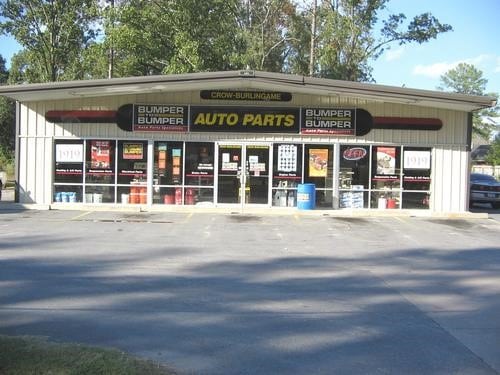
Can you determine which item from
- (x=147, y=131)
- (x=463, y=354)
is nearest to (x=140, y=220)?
(x=147, y=131)

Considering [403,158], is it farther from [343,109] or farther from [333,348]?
[333,348]

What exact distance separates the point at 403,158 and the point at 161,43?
1610 cm

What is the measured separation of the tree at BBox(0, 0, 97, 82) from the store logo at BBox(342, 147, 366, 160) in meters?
20.7

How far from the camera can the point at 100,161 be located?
846 inches

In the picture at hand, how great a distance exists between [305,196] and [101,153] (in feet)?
24.9

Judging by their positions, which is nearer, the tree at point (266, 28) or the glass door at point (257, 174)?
the glass door at point (257, 174)

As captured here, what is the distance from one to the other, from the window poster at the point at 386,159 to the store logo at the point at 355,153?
0.59 metres

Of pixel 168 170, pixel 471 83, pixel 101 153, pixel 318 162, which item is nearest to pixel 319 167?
pixel 318 162

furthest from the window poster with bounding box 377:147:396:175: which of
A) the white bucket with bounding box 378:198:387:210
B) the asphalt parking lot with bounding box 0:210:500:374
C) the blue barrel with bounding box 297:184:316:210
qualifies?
the asphalt parking lot with bounding box 0:210:500:374

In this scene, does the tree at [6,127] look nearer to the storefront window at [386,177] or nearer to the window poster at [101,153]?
the window poster at [101,153]

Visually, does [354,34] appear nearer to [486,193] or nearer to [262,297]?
[486,193]

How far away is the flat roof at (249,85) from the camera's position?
62.2 ft

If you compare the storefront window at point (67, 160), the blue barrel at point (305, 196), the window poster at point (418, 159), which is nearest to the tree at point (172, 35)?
the storefront window at point (67, 160)

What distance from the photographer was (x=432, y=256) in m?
12.1
